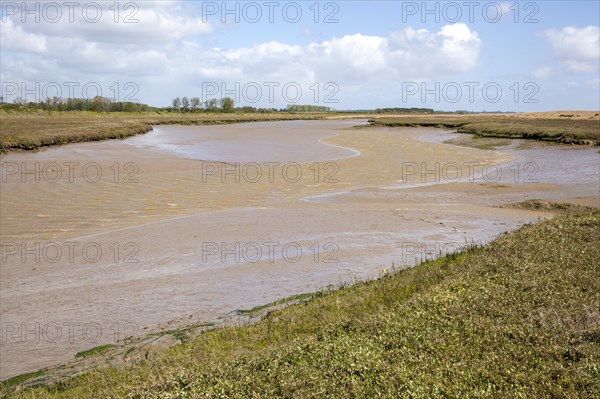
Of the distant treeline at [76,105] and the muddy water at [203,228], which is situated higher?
the distant treeline at [76,105]

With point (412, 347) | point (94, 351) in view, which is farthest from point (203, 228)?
point (412, 347)

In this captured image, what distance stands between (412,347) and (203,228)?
619 inches

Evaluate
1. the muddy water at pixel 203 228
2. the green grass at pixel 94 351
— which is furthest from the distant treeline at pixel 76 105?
the green grass at pixel 94 351

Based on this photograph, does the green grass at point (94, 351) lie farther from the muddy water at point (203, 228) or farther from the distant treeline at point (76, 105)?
the distant treeline at point (76, 105)

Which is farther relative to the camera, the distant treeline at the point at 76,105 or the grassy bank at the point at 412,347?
the distant treeline at the point at 76,105

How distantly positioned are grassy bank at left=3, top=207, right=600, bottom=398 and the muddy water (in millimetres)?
2865

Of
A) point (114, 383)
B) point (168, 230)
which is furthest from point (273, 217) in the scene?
point (114, 383)

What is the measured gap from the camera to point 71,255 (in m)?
19.2

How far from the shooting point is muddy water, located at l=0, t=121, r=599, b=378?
1415cm

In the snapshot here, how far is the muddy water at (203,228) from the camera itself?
46.4 ft

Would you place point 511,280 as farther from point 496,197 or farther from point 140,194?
point 140,194

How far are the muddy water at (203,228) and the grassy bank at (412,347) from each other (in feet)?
9.40

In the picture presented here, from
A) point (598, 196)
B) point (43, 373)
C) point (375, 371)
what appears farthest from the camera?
point (598, 196)

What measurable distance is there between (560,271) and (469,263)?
2.62 metres
